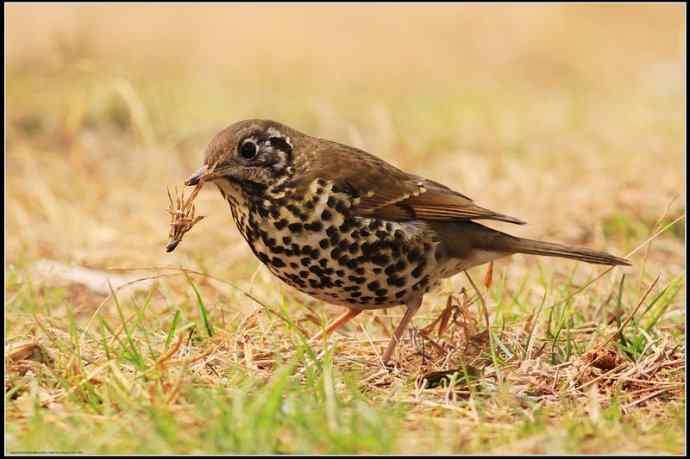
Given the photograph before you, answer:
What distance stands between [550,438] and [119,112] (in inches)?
309

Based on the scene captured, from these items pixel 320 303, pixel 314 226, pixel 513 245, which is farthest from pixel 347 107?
pixel 314 226

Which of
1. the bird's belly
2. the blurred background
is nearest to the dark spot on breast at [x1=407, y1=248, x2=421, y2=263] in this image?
the bird's belly

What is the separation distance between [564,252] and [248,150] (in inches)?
58.8

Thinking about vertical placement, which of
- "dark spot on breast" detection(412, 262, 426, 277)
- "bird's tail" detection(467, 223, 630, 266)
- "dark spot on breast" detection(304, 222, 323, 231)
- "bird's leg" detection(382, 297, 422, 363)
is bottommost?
"bird's leg" detection(382, 297, 422, 363)

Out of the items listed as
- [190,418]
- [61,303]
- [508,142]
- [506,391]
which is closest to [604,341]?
[506,391]

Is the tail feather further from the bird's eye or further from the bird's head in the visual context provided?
the bird's eye

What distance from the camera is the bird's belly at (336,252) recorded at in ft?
15.4

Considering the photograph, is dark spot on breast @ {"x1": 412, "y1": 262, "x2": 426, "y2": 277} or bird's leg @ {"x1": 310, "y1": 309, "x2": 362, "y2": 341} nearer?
dark spot on breast @ {"x1": 412, "y1": 262, "x2": 426, "y2": 277}

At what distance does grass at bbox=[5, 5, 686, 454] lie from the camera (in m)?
3.91

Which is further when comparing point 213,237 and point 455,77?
point 455,77

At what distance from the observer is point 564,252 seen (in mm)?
5152

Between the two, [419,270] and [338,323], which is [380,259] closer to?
[419,270]

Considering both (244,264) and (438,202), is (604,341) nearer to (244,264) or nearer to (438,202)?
(438,202)

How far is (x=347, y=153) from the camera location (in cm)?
514
